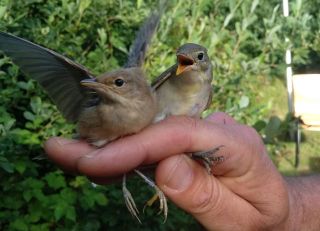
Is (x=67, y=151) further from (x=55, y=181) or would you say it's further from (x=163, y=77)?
(x=55, y=181)

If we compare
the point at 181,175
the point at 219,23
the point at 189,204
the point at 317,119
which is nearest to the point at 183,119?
the point at 181,175

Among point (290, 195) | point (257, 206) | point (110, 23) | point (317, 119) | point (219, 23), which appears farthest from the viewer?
point (317, 119)

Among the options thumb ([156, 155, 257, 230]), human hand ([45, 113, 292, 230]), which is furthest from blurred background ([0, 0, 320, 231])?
thumb ([156, 155, 257, 230])

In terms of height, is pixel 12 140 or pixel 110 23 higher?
pixel 110 23

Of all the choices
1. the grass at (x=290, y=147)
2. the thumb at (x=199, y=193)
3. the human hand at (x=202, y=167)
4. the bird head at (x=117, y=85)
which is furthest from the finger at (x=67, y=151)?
the grass at (x=290, y=147)

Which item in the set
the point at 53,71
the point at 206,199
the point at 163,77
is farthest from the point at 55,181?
the point at 206,199

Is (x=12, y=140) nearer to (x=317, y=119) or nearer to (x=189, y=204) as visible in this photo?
(x=189, y=204)

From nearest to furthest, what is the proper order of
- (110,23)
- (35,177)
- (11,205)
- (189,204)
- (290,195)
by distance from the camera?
(189,204)
(290,195)
(11,205)
(35,177)
(110,23)
